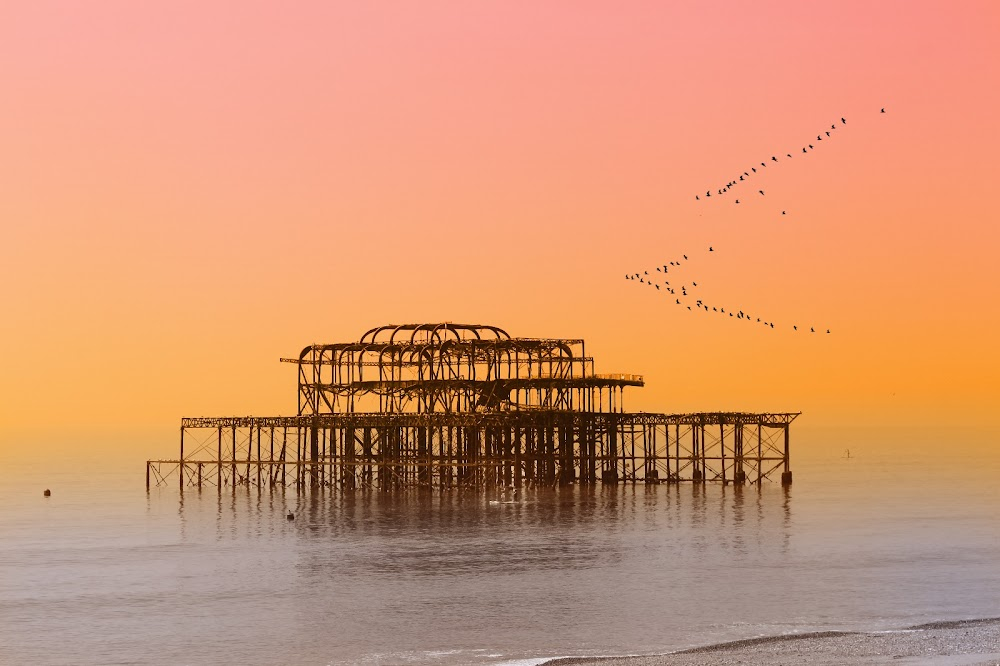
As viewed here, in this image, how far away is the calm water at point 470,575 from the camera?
4347 centimetres

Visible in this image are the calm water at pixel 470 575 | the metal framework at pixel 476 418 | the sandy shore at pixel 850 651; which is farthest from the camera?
the metal framework at pixel 476 418

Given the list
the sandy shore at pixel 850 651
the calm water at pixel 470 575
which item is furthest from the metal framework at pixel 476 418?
the sandy shore at pixel 850 651

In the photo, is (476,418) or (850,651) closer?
(850,651)

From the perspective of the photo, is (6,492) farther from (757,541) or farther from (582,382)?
(757,541)

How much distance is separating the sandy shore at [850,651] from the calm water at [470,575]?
1999 mm

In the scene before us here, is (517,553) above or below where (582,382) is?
below

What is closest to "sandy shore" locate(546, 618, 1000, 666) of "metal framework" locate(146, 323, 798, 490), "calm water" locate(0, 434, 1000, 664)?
"calm water" locate(0, 434, 1000, 664)

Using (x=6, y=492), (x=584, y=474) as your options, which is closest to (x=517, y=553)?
(x=584, y=474)

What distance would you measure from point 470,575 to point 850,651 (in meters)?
21.7

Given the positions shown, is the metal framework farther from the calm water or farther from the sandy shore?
the sandy shore

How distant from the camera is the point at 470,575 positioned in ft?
188

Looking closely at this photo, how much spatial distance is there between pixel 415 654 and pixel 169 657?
739cm

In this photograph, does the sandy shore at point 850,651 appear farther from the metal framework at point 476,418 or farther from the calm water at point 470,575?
the metal framework at point 476,418

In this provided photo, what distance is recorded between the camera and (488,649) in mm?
41125
